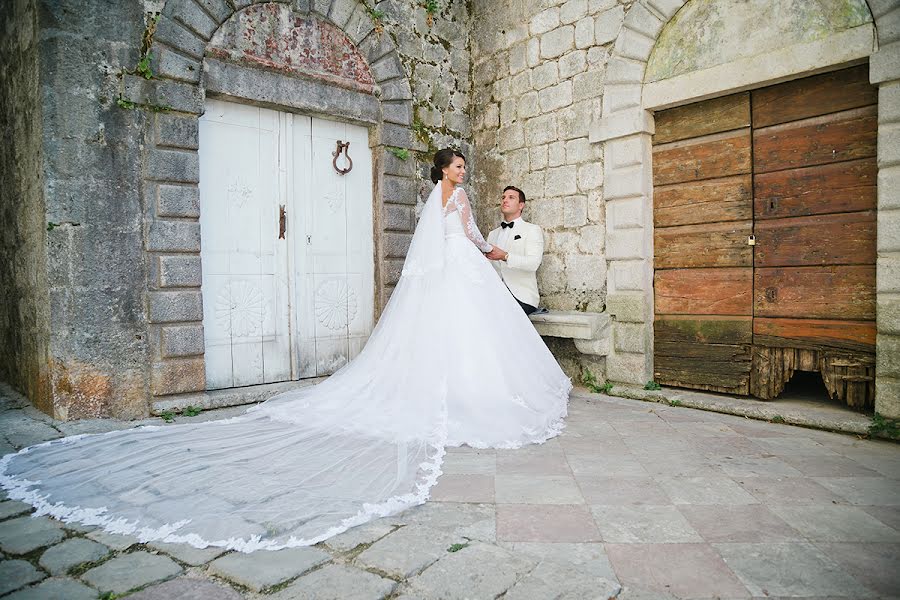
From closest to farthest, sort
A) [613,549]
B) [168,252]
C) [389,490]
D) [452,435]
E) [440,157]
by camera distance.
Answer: [613,549]
[389,490]
[452,435]
[168,252]
[440,157]

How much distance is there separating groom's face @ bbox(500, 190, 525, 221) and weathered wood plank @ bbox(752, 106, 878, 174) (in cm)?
201

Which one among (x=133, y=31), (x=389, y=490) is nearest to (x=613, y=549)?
(x=389, y=490)

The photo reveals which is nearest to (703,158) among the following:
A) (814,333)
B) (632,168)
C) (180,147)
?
(632,168)

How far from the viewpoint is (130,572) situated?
199 centimetres

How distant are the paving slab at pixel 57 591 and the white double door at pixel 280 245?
2.68 metres

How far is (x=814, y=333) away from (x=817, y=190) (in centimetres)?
99

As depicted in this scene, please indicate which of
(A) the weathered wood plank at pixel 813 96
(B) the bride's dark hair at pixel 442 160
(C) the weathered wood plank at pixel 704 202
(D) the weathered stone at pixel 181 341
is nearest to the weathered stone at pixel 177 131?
(D) the weathered stone at pixel 181 341

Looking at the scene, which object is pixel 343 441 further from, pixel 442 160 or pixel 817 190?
pixel 817 190

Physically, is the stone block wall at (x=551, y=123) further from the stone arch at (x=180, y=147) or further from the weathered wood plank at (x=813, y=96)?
the stone arch at (x=180, y=147)

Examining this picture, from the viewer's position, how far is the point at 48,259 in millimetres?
3809

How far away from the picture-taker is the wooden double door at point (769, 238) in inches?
148

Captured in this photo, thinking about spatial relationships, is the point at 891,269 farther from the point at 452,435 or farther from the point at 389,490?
the point at 389,490

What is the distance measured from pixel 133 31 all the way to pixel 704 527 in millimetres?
4678

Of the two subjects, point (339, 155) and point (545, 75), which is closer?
point (339, 155)
